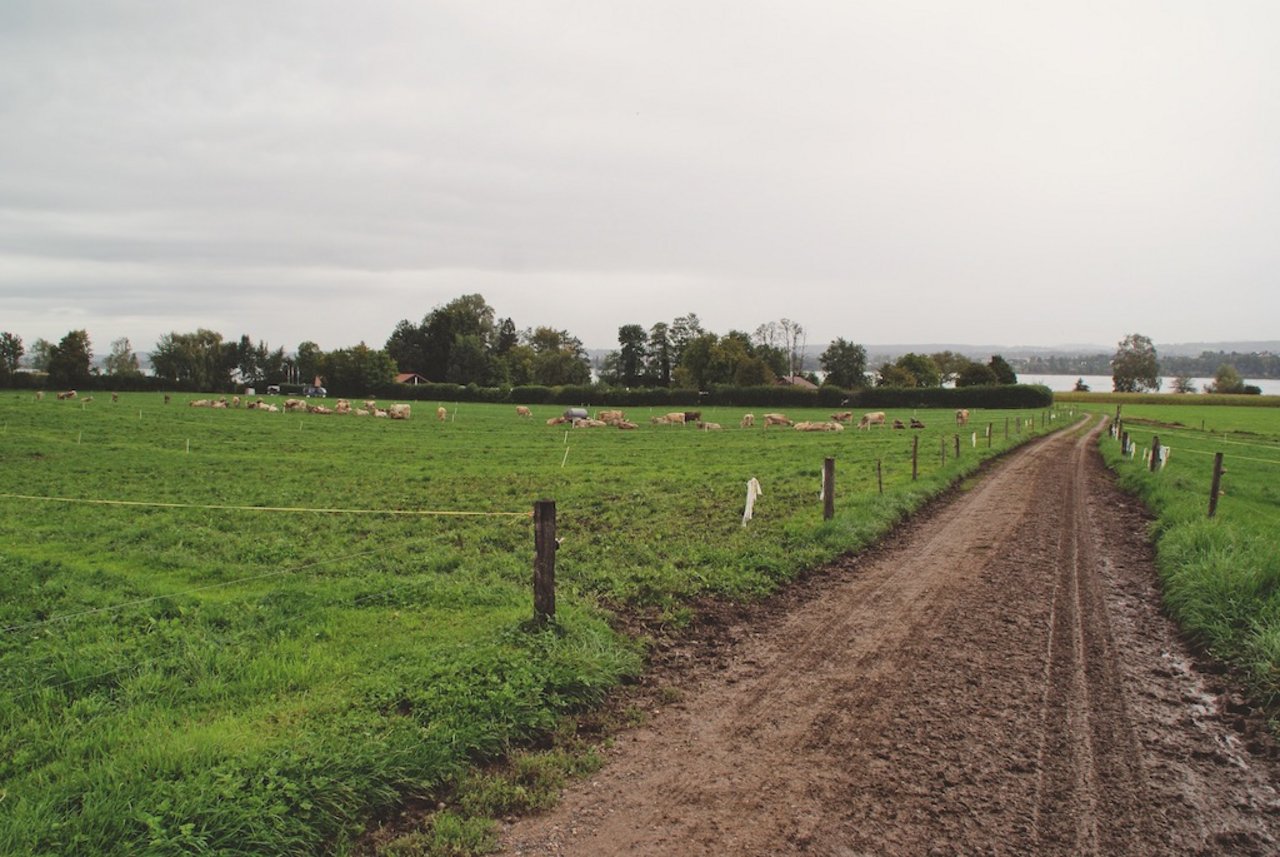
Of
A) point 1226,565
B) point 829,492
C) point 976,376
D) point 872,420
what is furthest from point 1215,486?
point 976,376

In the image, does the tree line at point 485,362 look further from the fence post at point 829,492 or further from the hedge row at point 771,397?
the fence post at point 829,492

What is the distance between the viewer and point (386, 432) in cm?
4181

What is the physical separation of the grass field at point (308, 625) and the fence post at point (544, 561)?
23cm

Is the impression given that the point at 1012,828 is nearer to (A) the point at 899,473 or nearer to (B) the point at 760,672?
(B) the point at 760,672

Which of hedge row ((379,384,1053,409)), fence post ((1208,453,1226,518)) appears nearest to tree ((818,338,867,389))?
hedge row ((379,384,1053,409))

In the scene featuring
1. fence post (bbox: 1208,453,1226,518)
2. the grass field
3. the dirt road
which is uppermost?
fence post (bbox: 1208,453,1226,518)

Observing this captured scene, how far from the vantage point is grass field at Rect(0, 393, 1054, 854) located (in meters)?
4.80

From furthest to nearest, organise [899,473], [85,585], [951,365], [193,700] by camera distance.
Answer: [951,365], [899,473], [85,585], [193,700]

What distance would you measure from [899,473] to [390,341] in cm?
12536

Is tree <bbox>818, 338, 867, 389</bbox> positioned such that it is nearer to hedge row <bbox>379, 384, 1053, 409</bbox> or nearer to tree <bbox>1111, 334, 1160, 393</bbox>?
hedge row <bbox>379, 384, 1053, 409</bbox>

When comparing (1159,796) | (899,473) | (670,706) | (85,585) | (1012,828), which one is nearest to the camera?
(1012,828)

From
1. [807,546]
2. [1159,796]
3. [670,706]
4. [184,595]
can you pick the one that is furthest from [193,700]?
[807,546]

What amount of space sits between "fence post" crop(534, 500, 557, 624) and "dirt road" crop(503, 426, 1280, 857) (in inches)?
65.8

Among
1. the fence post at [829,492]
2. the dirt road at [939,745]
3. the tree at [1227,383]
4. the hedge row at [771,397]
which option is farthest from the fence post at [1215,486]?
the tree at [1227,383]
